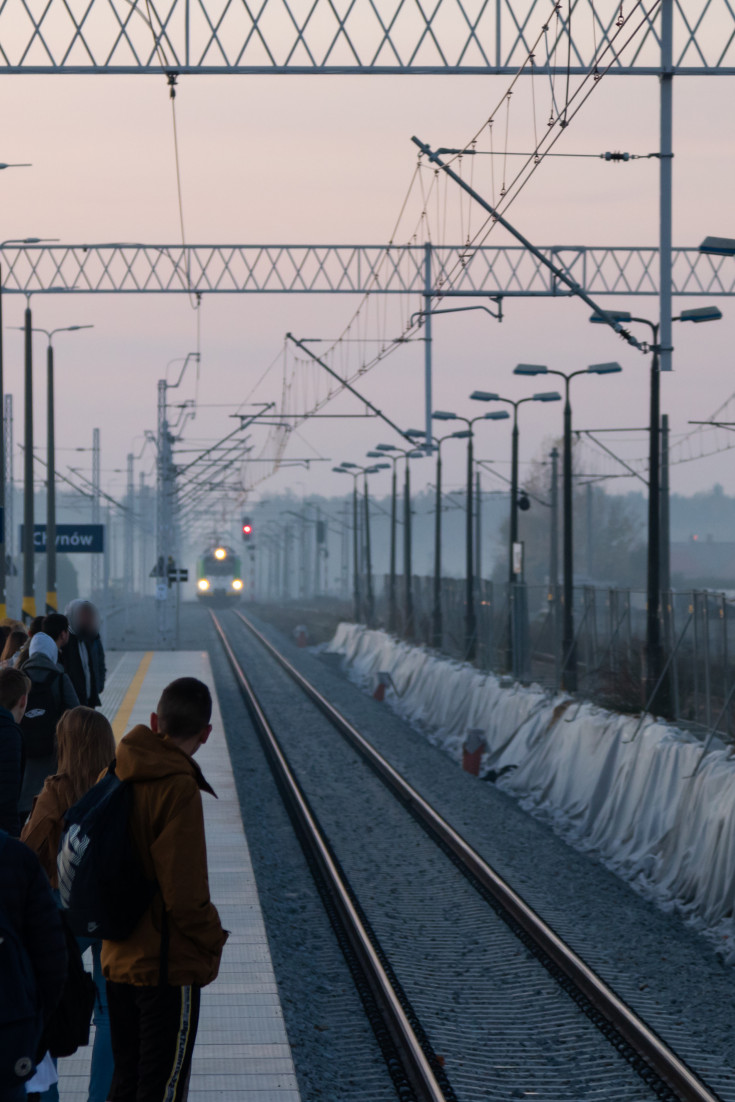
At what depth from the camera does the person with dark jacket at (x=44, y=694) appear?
818cm

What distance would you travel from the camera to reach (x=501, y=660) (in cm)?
3475

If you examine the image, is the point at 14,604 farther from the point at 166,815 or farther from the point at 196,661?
the point at 166,815

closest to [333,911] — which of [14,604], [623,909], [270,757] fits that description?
[623,909]

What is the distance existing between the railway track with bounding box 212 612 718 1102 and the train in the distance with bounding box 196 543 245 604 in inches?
2936

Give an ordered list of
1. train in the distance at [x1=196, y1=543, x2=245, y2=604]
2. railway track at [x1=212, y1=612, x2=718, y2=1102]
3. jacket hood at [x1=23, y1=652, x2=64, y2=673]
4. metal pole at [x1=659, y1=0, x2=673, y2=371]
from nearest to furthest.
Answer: jacket hood at [x1=23, y1=652, x2=64, y2=673] < railway track at [x1=212, y1=612, x2=718, y2=1102] < metal pole at [x1=659, y1=0, x2=673, y2=371] < train in the distance at [x1=196, y1=543, x2=245, y2=604]

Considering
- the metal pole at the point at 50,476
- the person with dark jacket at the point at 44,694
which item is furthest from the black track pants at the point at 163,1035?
the metal pole at the point at 50,476

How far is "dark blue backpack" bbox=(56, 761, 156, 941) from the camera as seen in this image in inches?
187

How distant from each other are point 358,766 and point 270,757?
68.1 inches

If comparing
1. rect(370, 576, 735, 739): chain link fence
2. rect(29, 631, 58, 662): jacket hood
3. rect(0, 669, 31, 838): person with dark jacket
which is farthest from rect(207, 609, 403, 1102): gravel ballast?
rect(370, 576, 735, 739): chain link fence

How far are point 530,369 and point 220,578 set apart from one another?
68759 mm

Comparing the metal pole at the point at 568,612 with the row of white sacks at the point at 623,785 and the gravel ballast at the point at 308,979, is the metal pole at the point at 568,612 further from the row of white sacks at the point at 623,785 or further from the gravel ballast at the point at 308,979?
the gravel ballast at the point at 308,979

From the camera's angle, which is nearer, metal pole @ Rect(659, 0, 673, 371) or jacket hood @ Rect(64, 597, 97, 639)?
jacket hood @ Rect(64, 597, 97, 639)

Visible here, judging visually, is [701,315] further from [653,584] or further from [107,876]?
[107,876]

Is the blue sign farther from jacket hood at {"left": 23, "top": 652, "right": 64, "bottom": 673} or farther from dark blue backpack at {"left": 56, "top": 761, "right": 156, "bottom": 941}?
dark blue backpack at {"left": 56, "top": 761, "right": 156, "bottom": 941}
